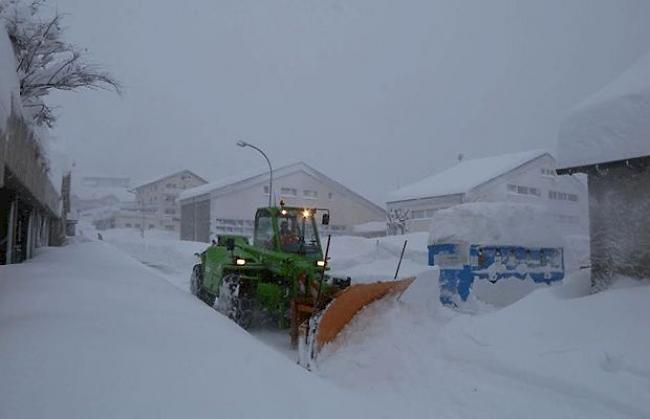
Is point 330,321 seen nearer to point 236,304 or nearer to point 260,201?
point 236,304

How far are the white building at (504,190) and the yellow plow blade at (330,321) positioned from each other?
81.6 feet

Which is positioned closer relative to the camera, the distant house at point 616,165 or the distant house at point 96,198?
the distant house at point 616,165

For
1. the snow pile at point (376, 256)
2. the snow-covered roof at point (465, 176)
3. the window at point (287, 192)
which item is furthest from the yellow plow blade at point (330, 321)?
the window at point (287, 192)

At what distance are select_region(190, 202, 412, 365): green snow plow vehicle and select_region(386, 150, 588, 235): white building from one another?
888 inches

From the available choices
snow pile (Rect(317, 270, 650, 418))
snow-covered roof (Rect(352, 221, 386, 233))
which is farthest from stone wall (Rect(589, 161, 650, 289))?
snow-covered roof (Rect(352, 221, 386, 233))

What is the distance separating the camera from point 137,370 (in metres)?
3.84

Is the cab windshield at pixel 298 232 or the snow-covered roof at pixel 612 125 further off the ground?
the snow-covered roof at pixel 612 125

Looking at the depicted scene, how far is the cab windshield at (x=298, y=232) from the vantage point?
32.8 ft

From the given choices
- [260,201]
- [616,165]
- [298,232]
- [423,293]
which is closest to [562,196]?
[260,201]

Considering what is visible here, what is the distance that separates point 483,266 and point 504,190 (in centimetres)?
2452

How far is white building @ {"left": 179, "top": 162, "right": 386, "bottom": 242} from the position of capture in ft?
126

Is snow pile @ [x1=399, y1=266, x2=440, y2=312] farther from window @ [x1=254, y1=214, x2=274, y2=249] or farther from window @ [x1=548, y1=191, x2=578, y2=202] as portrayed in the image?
window @ [x1=548, y1=191, x2=578, y2=202]

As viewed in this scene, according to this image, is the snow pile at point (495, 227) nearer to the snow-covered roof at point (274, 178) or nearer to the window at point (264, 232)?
the window at point (264, 232)

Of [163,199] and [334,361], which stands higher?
[163,199]
